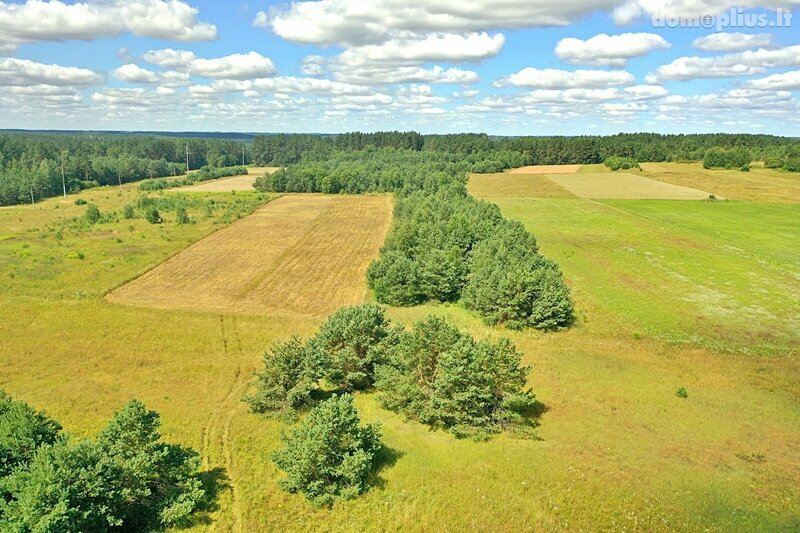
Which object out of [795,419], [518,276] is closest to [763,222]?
[518,276]

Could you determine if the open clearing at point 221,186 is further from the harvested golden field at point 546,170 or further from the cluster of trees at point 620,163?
the cluster of trees at point 620,163

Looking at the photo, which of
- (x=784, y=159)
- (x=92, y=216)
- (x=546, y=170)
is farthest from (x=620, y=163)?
(x=92, y=216)

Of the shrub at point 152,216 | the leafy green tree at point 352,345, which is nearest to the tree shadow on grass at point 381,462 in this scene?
the leafy green tree at point 352,345

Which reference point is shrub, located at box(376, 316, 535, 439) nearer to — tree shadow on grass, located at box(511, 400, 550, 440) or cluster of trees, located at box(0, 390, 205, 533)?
tree shadow on grass, located at box(511, 400, 550, 440)

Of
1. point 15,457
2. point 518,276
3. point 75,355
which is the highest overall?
point 518,276

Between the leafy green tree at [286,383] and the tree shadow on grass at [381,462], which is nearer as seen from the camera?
the tree shadow on grass at [381,462]

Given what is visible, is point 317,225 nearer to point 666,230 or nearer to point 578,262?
point 578,262
